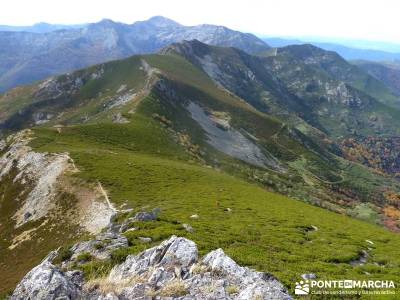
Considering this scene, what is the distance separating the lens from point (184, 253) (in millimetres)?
25797

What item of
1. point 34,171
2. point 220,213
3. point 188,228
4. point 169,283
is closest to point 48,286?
point 169,283

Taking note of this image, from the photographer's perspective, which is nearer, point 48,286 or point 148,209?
point 48,286

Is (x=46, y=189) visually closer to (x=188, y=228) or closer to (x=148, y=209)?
(x=148, y=209)

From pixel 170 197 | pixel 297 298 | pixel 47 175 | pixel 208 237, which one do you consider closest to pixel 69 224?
pixel 170 197

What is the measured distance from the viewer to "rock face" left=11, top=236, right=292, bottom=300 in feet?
68.9

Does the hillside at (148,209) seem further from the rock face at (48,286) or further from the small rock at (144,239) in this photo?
the rock face at (48,286)

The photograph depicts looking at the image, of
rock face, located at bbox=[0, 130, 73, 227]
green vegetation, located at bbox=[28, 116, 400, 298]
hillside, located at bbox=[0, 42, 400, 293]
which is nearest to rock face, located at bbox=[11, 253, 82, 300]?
green vegetation, located at bbox=[28, 116, 400, 298]

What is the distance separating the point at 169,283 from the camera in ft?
73.9

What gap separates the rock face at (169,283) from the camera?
21016mm

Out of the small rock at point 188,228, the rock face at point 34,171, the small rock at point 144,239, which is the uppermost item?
the small rock at point 144,239

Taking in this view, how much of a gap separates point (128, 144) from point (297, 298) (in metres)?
103

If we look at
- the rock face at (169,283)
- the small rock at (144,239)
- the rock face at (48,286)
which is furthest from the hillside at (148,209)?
the rock face at (48,286)

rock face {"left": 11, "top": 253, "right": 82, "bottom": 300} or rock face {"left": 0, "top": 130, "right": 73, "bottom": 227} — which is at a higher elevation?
rock face {"left": 11, "top": 253, "right": 82, "bottom": 300}

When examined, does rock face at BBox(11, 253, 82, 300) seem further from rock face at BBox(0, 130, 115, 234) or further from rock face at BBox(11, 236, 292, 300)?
rock face at BBox(0, 130, 115, 234)
